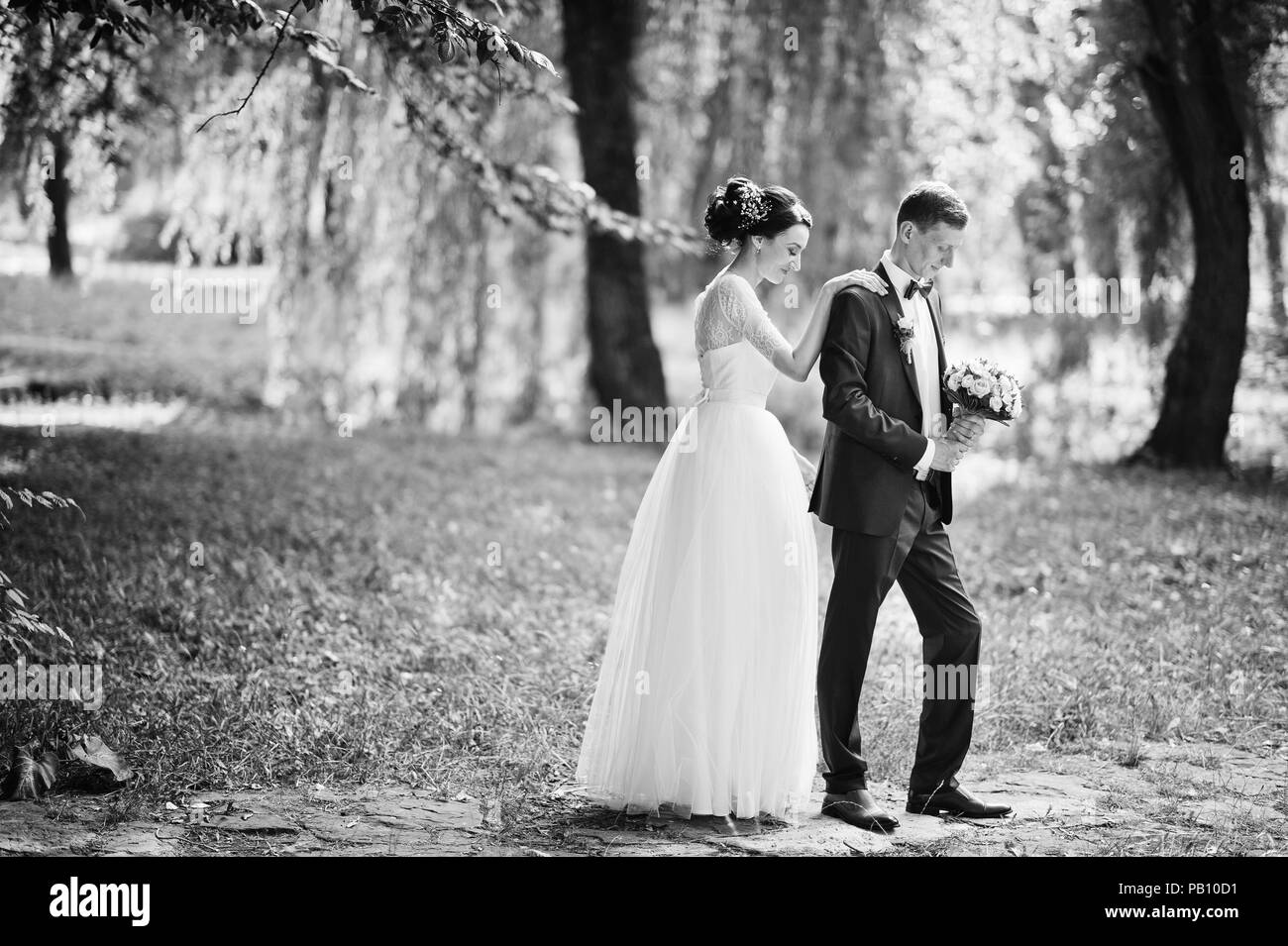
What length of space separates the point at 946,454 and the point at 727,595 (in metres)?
Result: 0.86

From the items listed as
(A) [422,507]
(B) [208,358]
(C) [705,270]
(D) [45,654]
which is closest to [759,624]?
(D) [45,654]

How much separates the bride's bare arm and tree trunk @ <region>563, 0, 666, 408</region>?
879 centimetres

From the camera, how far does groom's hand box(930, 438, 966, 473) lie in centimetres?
446

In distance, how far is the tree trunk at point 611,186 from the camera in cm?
1313

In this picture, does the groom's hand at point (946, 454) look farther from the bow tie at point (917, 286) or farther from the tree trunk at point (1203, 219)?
the tree trunk at point (1203, 219)

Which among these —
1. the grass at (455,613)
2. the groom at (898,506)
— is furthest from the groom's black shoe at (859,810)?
the grass at (455,613)

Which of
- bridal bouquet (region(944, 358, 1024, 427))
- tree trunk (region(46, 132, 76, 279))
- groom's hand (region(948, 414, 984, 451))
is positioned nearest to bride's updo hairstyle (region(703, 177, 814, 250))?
bridal bouquet (region(944, 358, 1024, 427))

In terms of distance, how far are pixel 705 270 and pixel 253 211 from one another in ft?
19.5

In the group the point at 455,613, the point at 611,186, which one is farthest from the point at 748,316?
the point at 611,186

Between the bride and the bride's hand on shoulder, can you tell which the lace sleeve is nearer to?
the bride

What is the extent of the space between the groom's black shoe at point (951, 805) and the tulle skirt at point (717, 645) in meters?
0.41

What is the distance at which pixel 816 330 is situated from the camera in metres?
4.45

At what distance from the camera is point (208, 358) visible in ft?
62.0

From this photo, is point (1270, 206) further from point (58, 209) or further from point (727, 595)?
point (58, 209)
